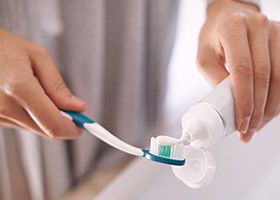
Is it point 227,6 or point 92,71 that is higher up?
point 227,6

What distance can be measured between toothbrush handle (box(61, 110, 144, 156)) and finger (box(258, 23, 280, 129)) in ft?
0.44

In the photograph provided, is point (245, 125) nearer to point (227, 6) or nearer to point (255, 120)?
point (255, 120)

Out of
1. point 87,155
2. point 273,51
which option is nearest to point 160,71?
point 87,155

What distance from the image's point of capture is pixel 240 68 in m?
0.42

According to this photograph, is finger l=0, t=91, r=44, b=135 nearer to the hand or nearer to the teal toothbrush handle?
the teal toothbrush handle

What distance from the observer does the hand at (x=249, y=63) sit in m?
0.41

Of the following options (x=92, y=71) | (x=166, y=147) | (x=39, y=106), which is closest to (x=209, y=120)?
(x=166, y=147)

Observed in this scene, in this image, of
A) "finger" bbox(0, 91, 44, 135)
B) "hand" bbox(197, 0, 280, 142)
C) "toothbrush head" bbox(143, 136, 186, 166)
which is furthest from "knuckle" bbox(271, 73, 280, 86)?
"finger" bbox(0, 91, 44, 135)

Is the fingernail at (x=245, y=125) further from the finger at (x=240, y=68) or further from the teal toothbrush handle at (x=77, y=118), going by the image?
the teal toothbrush handle at (x=77, y=118)

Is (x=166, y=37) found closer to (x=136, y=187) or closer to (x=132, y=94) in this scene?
(x=132, y=94)

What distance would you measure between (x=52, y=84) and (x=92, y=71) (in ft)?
0.56

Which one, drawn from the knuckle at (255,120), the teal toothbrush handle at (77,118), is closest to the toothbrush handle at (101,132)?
the teal toothbrush handle at (77,118)

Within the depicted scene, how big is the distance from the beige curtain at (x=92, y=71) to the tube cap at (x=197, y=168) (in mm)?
236

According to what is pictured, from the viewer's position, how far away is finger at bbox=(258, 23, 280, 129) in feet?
1.42
